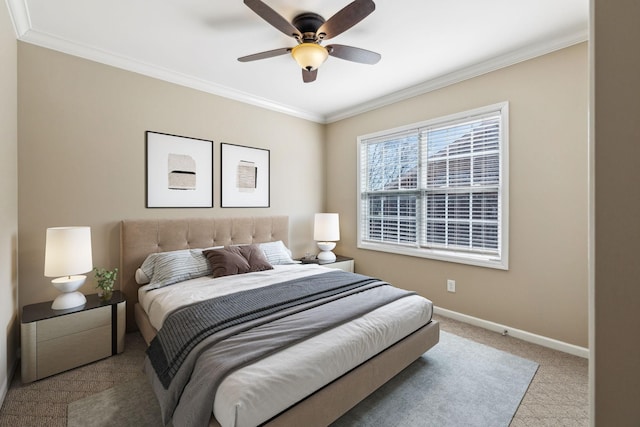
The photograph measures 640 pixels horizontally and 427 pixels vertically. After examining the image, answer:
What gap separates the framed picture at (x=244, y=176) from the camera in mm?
3555

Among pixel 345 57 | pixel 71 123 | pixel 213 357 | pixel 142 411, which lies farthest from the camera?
pixel 71 123

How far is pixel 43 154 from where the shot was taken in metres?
2.44

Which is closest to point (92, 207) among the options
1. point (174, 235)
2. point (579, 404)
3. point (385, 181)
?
point (174, 235)

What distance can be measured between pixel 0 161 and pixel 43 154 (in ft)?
2.20

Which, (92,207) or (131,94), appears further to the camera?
(131,94)

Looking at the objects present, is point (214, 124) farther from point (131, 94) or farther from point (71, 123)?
point (71, 123)

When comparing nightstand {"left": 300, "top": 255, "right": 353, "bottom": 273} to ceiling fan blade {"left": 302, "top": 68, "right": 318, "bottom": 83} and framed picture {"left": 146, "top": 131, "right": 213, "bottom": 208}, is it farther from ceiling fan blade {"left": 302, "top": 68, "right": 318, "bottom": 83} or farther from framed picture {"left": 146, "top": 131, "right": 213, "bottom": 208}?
ceiling fan blade {"left": 302, "top": 68, "right": 318, "bottom": 83}

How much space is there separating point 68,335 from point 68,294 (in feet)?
1.06

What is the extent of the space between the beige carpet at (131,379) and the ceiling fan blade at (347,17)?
2701mm

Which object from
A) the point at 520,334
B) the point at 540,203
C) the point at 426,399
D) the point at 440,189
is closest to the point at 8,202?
the point at 426,399

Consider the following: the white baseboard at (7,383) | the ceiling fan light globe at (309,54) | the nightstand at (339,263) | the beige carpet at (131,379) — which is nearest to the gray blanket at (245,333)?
the beige carpet at (131,379)

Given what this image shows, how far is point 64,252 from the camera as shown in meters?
2.19

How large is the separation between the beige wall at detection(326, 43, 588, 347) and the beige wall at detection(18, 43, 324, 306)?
2969 mm

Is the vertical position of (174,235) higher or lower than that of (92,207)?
lower
